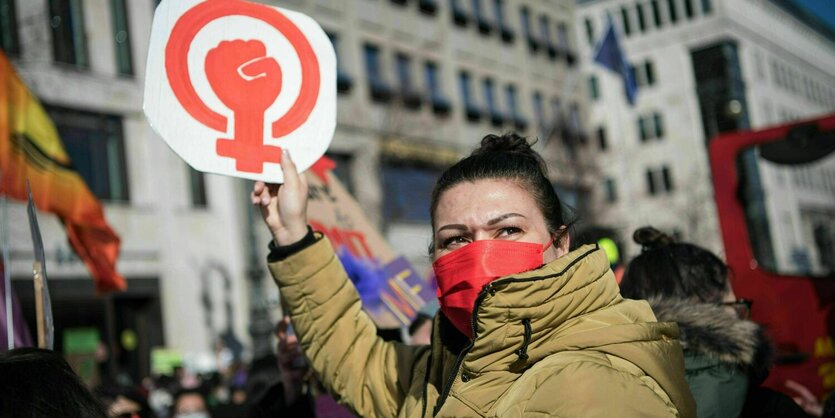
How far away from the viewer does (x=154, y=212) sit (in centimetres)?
1889

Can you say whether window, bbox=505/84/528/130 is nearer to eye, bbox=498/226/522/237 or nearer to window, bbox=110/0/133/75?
window, bbox=110/0/133/75

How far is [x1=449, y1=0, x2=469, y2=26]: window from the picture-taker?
29.6 meters

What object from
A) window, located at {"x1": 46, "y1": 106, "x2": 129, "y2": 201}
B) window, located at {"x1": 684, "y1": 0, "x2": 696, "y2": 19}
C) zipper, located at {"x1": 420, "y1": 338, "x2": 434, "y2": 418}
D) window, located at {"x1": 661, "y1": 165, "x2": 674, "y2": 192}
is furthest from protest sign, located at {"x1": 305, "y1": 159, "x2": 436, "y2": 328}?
window, located at {"x1": 684, "y1": 0, "x2": 696, "y2": 19}

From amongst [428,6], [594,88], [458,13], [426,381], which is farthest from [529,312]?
[594,88]

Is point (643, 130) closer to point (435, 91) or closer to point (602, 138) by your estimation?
point (602, 138)

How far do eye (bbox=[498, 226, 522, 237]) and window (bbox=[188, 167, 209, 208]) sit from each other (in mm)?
18497

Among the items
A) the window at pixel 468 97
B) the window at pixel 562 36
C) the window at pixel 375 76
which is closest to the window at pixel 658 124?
the window at pixel 562 36

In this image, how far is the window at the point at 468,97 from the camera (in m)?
29.4

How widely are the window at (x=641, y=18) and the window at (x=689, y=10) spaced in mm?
2466

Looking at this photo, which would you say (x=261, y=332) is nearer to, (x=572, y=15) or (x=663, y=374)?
(x=663, y=374)

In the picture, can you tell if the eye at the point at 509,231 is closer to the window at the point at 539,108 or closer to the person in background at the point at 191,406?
the person in background at the point at 191,406

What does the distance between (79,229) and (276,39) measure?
15.3ft

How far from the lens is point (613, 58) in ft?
75.6

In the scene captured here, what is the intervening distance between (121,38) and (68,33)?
129 centimetres
